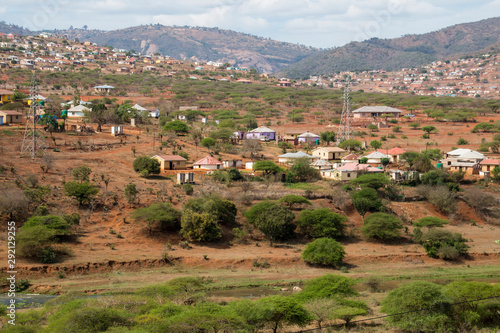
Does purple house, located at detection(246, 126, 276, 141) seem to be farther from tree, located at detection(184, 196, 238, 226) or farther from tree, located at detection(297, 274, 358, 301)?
tree, located at detection(297, 274, 358, 301)

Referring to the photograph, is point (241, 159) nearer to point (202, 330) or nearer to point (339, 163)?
point (339, 163)

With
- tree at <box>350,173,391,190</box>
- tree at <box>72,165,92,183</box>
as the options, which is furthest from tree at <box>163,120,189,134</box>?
tree at <box>350,173,391,190</box>

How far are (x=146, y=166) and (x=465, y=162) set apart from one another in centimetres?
2893

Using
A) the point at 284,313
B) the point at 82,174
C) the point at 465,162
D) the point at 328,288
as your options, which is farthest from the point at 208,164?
the point at 284,313

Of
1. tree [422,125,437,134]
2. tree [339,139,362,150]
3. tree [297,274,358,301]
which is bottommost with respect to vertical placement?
tree [297,274,358,301]

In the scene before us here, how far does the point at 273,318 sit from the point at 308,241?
1507cm

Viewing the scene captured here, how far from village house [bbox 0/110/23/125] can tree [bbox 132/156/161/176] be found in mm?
16746

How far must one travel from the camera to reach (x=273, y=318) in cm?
2147

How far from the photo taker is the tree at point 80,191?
3503cm

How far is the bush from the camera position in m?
34.5

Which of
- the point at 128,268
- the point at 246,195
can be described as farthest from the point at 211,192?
the point at 128,268

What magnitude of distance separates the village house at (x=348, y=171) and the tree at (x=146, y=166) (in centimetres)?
1434

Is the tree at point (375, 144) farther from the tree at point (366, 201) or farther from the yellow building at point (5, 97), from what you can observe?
the yellow building at point (5, 97)

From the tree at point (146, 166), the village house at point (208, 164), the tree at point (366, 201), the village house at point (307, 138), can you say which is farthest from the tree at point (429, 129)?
the tree at point (146, 166)
